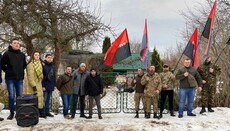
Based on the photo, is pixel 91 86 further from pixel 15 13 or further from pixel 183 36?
pixel 183 36

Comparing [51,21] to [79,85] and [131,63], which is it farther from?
[131,63]

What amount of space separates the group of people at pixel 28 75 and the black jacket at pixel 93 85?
93 centimetres

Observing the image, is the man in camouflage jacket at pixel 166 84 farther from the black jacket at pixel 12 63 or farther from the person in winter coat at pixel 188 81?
the black jacket at pixel 12 63

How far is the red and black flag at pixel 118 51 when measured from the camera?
327 inches

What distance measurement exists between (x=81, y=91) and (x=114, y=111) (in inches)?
76.7

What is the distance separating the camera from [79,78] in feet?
26.1

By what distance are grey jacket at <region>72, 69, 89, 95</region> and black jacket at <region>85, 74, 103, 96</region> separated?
111 mm

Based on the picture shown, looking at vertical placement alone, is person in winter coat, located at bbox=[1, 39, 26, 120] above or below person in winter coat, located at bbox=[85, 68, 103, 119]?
above

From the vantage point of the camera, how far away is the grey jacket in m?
7.88

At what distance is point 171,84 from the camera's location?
26.7 feet

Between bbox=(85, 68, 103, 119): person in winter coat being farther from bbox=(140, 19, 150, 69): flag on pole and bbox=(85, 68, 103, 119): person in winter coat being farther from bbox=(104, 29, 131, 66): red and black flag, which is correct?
bbox=(140, 19, 150, 69): flag on pole

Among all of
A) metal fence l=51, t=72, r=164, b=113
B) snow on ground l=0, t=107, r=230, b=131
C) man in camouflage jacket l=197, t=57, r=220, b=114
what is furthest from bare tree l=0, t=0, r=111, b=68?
man in camouflage jacket l=197, t=57, r=220, b=114

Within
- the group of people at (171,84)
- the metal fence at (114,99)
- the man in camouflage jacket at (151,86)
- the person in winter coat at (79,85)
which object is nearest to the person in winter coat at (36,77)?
the person in winter coat at (79,85)

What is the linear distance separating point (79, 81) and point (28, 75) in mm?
1437
